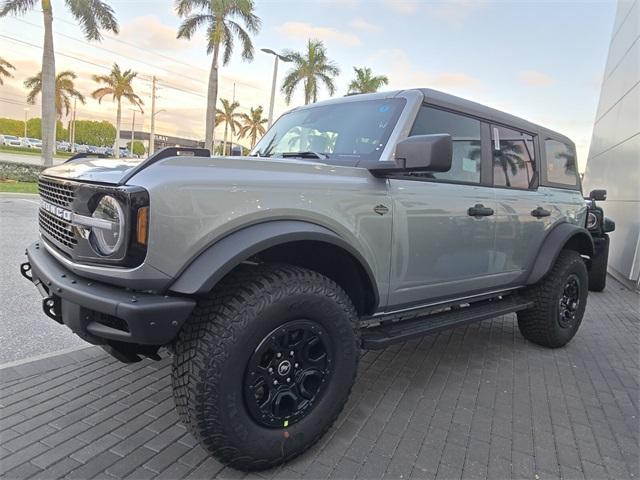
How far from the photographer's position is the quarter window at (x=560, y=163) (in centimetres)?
451

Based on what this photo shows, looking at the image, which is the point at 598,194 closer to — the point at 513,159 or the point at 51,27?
the point at 513,159

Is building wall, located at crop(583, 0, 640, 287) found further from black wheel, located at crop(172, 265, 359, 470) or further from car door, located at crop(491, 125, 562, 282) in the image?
black wheel, located at crop(172, 265, 359, 470)

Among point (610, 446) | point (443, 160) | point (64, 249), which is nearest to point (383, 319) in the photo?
point (443, 160)

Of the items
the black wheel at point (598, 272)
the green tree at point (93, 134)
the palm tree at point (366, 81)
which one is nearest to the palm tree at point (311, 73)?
the palm tree at point (366, 81)

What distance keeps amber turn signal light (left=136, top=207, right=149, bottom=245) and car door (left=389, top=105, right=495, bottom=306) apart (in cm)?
146

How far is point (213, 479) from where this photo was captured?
2.21 metres

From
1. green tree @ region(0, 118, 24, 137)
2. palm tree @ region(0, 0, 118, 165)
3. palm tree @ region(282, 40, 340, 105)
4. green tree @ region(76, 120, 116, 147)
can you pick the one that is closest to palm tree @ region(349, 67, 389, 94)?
palm tree @ region(282, 40, 340, 105)

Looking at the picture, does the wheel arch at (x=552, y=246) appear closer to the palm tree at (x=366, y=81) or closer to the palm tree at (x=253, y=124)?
the palm tree at (x=366, y=81)

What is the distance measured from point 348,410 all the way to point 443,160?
168 cm

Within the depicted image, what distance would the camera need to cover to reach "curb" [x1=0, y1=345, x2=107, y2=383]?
121 inches

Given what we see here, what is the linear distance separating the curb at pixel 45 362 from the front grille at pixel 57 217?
1.04 m

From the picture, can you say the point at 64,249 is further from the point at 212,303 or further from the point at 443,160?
the point at 443,160

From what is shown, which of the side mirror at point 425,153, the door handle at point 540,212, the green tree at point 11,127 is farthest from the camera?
the green tree at point 11,127

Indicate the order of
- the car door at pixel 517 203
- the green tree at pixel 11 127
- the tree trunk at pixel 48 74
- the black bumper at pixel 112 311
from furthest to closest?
the green tree at pixel 11 127 < the tree trunk at pixel 48 74 < the car door at pixel 517 203 < the black bumper at pixel 112 311
